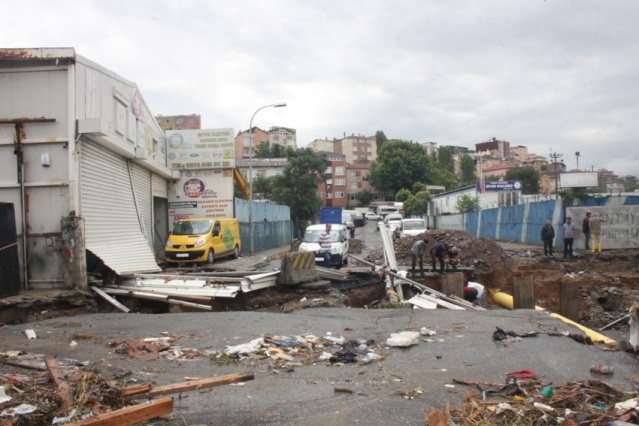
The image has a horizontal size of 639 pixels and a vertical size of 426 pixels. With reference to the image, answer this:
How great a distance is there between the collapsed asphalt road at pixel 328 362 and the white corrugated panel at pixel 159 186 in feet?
36.3

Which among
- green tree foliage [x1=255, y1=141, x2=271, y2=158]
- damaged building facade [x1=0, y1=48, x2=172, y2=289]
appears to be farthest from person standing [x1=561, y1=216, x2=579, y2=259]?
green tree foliage [x1=255, y1=141, x2=271, y2=158]

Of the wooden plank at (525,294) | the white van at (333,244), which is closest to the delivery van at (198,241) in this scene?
the white van at (333,244)

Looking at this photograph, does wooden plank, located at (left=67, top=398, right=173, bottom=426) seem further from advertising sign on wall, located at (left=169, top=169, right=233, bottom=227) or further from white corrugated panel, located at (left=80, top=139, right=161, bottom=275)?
advertising sign on wall, located at (left=169, top=169, right=233, bottom=227)

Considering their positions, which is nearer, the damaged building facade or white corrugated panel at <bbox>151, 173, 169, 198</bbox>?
the damaged building facade

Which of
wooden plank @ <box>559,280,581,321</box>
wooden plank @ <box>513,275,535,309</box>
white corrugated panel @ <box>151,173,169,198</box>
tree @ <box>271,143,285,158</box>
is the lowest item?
wooden plank @ <box>559,280,581,321</box>

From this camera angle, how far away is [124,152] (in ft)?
49.7

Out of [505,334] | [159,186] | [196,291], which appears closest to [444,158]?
[159,186]

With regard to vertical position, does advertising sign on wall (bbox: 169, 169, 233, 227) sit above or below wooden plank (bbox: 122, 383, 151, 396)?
above

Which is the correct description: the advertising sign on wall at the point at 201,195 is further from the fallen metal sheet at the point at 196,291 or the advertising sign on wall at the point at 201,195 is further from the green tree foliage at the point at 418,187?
the green tree foliage at the point at 418,187

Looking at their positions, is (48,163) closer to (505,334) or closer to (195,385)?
(195,385)

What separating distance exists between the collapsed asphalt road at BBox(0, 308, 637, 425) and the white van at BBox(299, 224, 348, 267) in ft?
31.1

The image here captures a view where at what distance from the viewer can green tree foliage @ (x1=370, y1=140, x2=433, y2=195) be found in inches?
3167

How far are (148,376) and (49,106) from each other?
827cm

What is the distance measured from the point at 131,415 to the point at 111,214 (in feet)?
37.3
